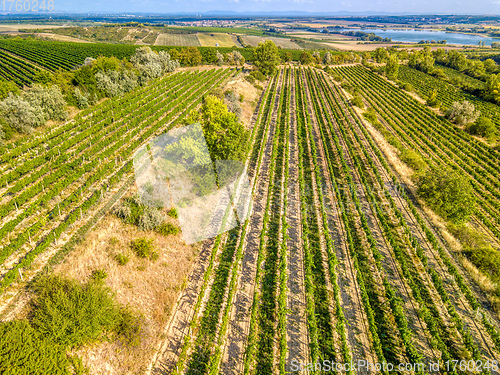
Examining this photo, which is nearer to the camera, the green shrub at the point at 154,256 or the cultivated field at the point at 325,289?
the cultivated field at the point at 325,289

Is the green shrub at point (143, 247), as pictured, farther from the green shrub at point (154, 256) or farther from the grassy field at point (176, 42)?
the grassy field at point (176, 42)

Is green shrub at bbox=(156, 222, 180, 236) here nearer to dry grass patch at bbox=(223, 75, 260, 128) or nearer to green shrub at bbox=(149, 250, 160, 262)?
green shrub at bbox=(149, 250, 160, 262)

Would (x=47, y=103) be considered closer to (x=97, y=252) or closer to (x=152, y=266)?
(x=97, y=252)

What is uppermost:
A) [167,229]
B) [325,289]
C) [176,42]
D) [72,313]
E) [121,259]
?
[176,42]

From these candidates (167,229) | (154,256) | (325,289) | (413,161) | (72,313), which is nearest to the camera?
(72,313)

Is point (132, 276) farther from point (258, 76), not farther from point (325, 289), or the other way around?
point (258, 76)

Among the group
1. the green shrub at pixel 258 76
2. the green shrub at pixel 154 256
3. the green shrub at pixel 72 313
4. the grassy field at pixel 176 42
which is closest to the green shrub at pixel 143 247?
the green shrub at pixel 154 256

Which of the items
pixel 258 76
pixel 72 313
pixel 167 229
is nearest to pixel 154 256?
pixel 167 229

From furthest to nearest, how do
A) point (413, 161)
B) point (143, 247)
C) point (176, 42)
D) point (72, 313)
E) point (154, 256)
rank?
point (176, 42)
point (413, 161)
point (154, 256)
point (143, 247)
point (72, 313)
